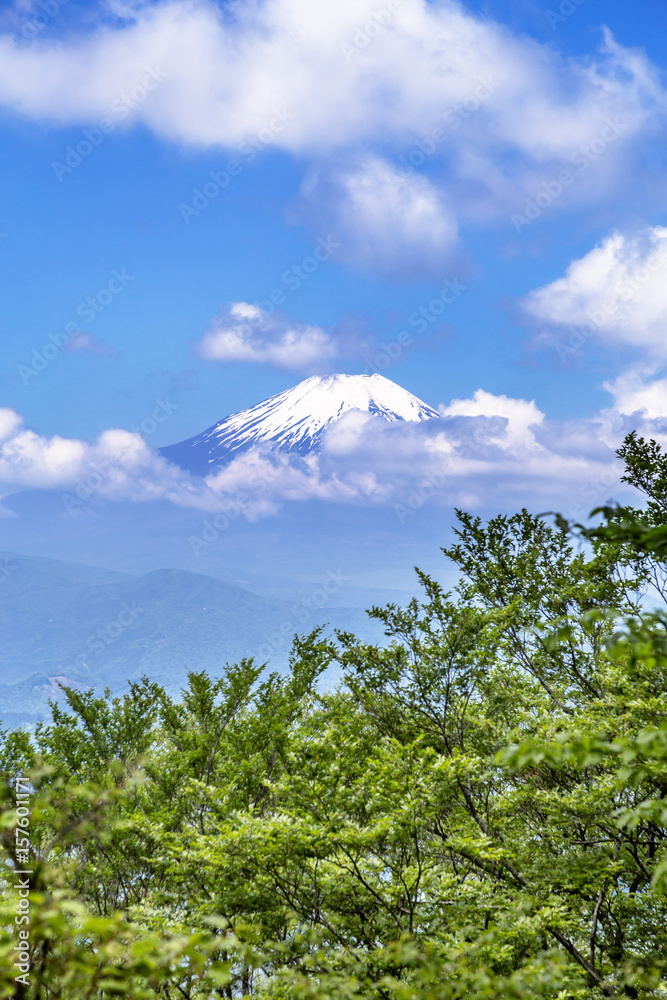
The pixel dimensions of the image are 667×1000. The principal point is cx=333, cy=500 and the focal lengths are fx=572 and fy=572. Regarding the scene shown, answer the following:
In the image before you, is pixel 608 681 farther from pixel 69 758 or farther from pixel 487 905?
pixel 69 758

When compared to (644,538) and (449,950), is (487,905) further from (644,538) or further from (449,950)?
(644,538)

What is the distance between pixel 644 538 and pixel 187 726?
16858 millimetres

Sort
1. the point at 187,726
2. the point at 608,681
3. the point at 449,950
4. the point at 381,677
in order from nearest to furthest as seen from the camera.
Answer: the point at 449,950 < the point at 608,681 < the point at 381,677 < the point at 187,726

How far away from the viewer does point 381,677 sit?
989 cm

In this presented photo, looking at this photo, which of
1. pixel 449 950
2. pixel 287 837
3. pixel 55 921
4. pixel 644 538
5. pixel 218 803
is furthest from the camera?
pixel 218 803

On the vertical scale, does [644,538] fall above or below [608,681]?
Answer: above

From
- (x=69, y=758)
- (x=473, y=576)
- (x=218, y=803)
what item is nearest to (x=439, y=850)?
(x=218, y=803)

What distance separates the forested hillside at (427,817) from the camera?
10.8ft

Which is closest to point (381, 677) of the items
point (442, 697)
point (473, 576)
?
point (442, 697)

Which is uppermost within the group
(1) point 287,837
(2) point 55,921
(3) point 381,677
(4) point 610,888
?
(3) point 381,677

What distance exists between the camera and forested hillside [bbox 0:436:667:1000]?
129 inches

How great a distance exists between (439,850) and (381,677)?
8.88 feet

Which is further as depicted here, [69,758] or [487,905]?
[69,758]

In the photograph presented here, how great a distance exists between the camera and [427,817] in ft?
23.3
